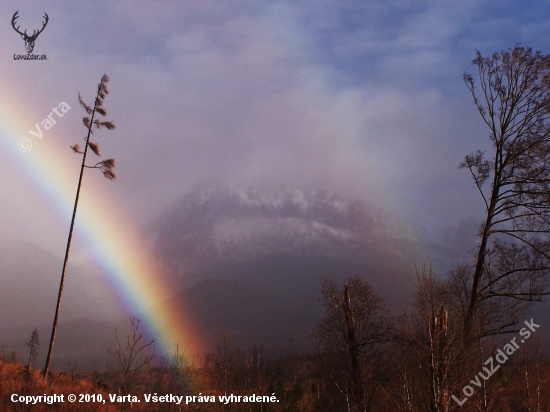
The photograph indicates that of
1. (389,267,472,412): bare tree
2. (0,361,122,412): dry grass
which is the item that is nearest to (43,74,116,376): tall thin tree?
→ (0,361,122,412): dry grass

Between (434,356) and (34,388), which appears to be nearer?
(434,356)

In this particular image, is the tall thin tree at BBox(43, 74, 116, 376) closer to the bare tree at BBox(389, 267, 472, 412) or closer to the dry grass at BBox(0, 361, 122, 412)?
the dry grass at BBox(0, 361, 122, 412)

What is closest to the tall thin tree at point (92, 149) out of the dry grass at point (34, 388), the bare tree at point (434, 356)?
the dry grass at point (34, 388)

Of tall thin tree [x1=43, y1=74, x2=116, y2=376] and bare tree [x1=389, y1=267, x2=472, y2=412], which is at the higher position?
tall thin tree [x1=43, y1=74, x2=116, y2=376]

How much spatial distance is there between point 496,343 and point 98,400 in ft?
57.4

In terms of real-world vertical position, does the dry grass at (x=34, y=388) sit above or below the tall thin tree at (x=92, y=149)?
below

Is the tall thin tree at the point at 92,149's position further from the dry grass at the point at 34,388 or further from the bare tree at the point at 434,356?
the bare tree at the point at 434,356

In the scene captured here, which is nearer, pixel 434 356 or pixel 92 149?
pixel 434 356

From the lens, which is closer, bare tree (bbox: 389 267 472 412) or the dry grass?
bare tree (bbox: 389 267 472 412)

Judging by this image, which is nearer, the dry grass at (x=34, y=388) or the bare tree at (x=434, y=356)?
the bare tree at (x=434, y=356)

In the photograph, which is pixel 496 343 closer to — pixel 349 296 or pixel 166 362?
pixel 349 296

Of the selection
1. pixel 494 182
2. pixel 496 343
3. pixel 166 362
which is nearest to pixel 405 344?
pixel 496 343

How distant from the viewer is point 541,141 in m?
14.3

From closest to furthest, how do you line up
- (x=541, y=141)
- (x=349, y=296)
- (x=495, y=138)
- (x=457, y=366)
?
1. (x=457, y=366)
2. (x=541, y=141)
3. (x=495, y=138)
4. (x=349, y=296)
